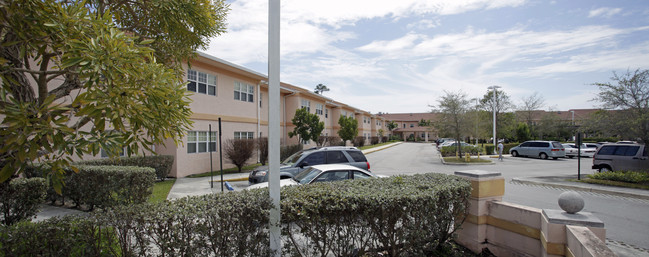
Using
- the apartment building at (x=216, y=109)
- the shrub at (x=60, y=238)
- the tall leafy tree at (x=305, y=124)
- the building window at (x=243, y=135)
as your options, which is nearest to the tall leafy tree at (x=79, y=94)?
the shrub at (x=60, y=238)

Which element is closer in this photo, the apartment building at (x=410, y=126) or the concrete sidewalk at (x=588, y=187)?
the concrete sidewalk at (x=588, y=187)

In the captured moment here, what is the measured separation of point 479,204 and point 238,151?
14.3 metres

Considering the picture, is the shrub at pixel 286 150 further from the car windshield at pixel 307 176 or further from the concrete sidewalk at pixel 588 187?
the concrete sidewalk at pixel 588 187

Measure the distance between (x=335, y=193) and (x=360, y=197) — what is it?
33cm

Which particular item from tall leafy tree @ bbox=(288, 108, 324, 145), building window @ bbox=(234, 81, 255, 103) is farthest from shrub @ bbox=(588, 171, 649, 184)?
building window @ bbox=(234, 81, 255, 103)

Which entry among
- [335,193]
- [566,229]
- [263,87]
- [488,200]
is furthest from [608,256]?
[263,87]

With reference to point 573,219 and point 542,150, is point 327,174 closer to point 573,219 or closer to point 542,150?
point 573,219

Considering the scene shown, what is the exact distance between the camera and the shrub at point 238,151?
1741cm

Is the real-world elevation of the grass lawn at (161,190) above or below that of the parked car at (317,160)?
below

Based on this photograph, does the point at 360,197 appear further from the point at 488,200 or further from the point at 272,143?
the point at 488,200

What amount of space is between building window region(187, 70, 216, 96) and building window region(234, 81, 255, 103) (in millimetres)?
1882

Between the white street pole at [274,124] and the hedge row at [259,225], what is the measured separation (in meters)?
0.09

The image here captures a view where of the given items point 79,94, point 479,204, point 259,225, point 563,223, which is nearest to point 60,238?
point 79,94

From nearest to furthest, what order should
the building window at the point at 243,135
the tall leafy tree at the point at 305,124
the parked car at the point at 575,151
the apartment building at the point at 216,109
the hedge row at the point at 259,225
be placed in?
1. the hedge row at the point at 259,225
2. the apartment building at the point at 216,109
3. the building window at the point at 243,135
4. the tall leafy tree at the point at 305,124
5. the parked car at the point at 575,151
